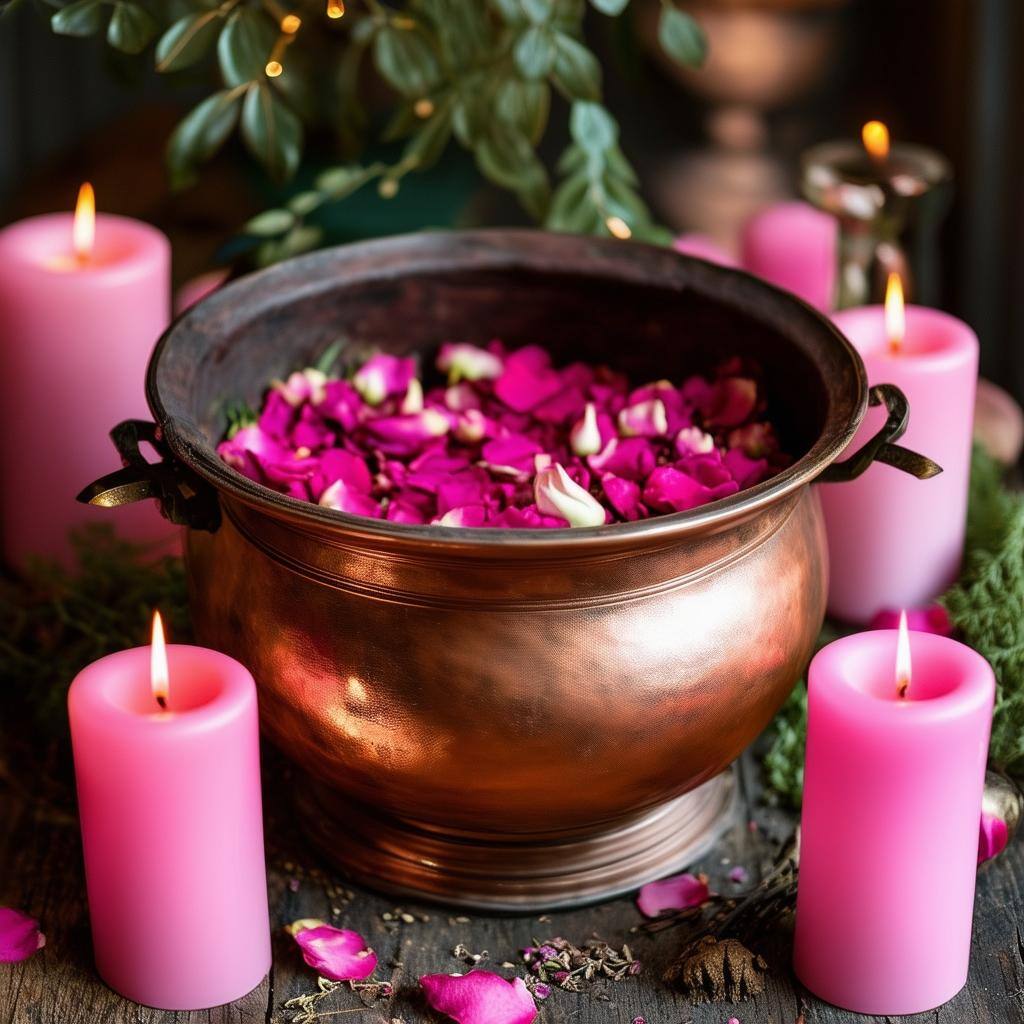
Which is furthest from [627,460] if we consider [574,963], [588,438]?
[574,963]

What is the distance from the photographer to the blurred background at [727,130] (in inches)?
77.6

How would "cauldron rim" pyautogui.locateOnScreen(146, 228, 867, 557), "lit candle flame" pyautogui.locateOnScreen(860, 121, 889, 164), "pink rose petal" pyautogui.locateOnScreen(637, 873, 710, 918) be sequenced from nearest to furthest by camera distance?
"cauldron rim" pyautogui.locateOnScreen(146, 228, 867, 557) → "pink rose petal" pyautogui.locateOnScreen(637, 873, 710, 918) → "lit candle flame" pyautogui.locateOnScreen(860, 121, 889, 164)

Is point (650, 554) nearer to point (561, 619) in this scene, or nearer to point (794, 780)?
point (561, 619)

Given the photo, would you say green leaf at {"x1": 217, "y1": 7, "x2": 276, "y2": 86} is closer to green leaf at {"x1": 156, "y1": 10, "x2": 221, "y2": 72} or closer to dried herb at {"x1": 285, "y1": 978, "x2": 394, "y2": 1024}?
green leaf at {"x1": 156, "y1": 10, "x2": 221, "y2": 72}

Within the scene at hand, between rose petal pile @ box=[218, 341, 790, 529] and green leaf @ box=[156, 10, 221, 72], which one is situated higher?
green leaf @ box=[156, 10, 221, 72]

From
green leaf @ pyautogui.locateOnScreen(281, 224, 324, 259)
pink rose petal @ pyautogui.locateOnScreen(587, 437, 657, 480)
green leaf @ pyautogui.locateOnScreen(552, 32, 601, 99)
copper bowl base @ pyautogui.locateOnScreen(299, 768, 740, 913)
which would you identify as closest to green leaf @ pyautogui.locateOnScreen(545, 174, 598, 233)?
green leaf @ pyautogui.locateOnScreen(552, 32, 601, 99)

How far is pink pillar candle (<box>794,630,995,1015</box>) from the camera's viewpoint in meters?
0.94

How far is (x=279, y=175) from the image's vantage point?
1.37 meters

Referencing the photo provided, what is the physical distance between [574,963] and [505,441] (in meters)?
0.39

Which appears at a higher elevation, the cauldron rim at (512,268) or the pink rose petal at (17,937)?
the cauldron rim at (512,268)

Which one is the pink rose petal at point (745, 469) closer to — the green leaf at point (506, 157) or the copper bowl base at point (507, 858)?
the copper bowl base at point (507, 858)

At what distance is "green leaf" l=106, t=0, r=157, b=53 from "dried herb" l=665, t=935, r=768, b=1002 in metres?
0.80

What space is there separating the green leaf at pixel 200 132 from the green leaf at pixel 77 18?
0.13 m

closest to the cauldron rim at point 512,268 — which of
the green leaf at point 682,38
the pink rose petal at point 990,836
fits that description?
the green leaf at point 682,38
